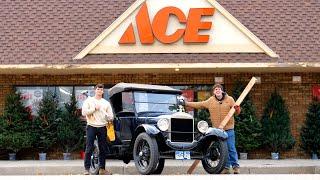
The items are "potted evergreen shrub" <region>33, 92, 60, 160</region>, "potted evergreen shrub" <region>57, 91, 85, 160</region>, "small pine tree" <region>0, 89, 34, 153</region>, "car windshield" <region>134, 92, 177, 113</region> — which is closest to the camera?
"car windshield" <region>134, 92, 177, 113</region>

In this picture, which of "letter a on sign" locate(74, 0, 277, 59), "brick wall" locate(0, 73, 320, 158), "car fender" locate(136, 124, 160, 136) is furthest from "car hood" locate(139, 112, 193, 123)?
"brick wall" locate(0, 73, 320, 158)

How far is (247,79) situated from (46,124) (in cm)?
626

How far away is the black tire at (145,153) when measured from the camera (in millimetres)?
12055

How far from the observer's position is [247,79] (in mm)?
20469

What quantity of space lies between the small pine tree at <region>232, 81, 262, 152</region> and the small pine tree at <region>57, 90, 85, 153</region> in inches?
185

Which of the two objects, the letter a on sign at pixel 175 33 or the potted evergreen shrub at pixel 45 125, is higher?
the letter a on sign at pixel 175 33

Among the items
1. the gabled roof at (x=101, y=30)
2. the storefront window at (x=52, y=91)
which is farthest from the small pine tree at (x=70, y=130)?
the gabled roof at (x=101, y=30)

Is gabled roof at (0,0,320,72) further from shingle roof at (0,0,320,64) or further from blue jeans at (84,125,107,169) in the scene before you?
blue jeans at (84,125,107,169)

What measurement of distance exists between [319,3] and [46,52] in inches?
335

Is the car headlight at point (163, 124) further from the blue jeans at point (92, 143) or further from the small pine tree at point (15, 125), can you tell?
the small pine tree at point (15, 125)

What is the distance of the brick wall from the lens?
20.5 m

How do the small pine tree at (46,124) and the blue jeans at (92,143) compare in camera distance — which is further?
the small pine tree at (46,124)

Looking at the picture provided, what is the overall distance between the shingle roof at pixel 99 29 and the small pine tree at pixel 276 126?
182 centimetres

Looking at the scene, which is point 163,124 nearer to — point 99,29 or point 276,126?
point 99,29
